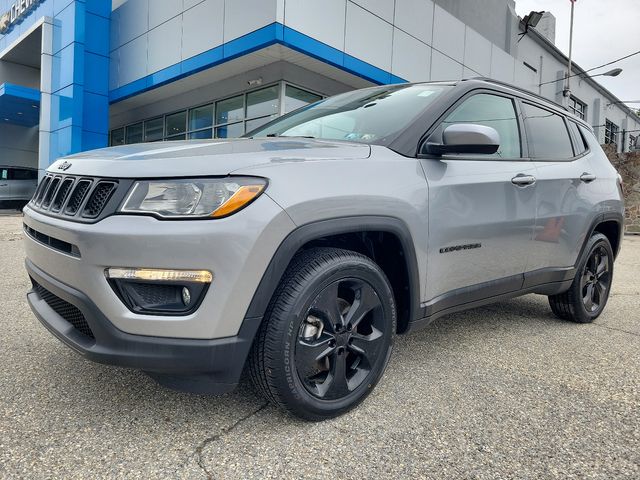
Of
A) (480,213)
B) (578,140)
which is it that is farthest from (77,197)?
(578,140)

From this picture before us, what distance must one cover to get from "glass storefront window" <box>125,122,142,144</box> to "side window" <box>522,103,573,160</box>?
630 inches

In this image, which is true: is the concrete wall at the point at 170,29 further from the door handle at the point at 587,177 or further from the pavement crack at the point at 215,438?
the pavement crack at the point at 215,438

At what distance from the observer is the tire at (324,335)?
1.89 m

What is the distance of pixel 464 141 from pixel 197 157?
4.07ft

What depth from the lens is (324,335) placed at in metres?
2.06

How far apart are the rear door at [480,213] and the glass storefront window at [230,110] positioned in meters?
10.9

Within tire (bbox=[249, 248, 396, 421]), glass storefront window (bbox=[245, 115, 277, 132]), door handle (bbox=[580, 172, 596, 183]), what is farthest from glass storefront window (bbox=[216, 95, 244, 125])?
tire (bbox=[249, 248, 396, 421])

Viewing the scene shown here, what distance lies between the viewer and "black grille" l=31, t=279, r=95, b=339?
6.23ft

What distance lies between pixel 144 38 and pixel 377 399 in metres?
14.7

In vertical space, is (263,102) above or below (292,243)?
above

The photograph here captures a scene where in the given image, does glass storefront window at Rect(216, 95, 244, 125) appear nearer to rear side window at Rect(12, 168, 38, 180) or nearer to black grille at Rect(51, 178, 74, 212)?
rear side window at Rect(12, 168, 38, 180)

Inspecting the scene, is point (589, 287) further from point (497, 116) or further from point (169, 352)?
point (169, 352)

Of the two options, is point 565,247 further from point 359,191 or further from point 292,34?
point 292,34

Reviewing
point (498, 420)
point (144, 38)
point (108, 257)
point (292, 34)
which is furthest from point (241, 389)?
point (144, 38)
